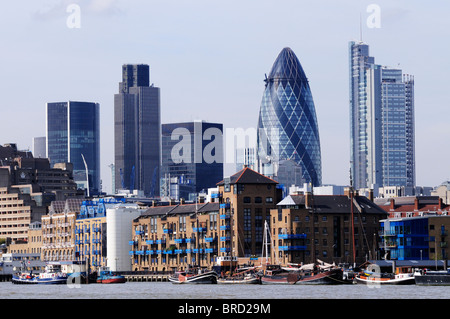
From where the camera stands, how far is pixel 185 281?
175 m

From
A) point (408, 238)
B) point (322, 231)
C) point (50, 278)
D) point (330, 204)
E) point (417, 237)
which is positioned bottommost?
point (50, 278)

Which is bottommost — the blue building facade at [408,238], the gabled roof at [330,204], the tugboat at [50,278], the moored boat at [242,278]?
the tugboat at [50,278]

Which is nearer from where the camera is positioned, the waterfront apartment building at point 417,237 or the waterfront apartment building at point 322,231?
the waterfront apartment building at point 322,231

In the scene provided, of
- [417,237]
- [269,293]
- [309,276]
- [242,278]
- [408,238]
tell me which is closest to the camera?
[269,293]

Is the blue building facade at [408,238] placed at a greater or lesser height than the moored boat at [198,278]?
greater

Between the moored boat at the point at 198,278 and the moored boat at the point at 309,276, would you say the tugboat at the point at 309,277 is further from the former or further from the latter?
the moored boat at the point at 198,278

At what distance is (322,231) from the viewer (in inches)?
7549

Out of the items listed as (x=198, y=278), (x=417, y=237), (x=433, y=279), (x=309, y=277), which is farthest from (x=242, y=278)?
(x=417, y=237)

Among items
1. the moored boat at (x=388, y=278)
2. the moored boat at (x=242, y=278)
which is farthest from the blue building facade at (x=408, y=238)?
the moored boat at (x=388, y=278)

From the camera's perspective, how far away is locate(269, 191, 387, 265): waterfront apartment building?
190125mm

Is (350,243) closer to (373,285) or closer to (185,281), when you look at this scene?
(185,281)

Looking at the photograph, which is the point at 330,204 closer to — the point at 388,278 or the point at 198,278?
the point at 198,278

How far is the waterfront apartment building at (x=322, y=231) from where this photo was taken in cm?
19012
